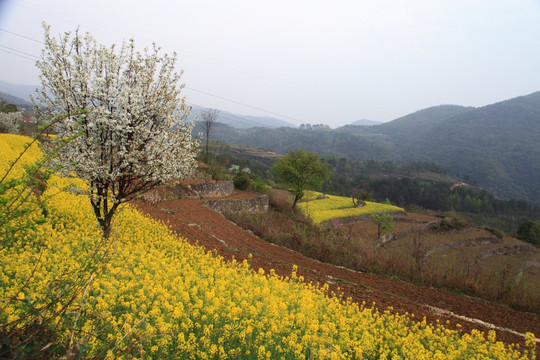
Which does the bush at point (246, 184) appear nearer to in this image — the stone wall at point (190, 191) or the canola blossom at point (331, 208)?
the stone wall at point (190, 191)

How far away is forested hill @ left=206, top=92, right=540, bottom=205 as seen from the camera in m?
121

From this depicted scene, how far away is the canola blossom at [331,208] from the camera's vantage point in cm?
3888

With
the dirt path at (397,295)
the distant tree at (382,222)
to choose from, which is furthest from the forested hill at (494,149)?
the dirt path at (397,295)

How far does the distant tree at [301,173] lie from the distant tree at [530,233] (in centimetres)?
3450

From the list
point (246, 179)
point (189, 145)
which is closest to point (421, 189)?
point (246, 179)

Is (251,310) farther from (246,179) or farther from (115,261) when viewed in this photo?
(246,179)

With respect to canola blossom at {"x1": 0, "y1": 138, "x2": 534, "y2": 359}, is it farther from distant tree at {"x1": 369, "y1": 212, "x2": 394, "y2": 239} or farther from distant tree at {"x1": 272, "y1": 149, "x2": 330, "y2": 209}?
distant tree at {"x1": 272, "y1": 149, "x2": 330, "y2": 209}

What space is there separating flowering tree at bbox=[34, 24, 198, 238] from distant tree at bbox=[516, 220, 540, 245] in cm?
5767

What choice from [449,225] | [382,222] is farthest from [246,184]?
[449,225]

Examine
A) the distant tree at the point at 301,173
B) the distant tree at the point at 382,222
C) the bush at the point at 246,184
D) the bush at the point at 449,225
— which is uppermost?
the distant tree at the point at 301,173

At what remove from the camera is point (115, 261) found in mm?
6234

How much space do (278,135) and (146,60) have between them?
18218cm

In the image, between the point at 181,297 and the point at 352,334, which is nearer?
the point at 181,297

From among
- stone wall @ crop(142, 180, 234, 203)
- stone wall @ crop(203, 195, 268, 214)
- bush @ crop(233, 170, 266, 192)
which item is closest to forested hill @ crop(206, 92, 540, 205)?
bush @ crop(233, 170, 266, 192)
